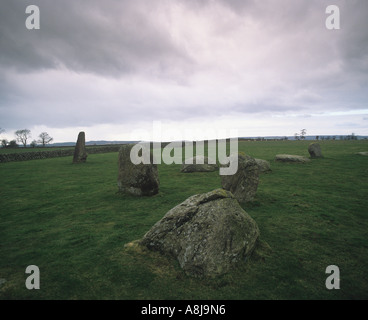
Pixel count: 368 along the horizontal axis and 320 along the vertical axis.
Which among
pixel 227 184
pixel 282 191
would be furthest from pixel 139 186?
pixel 282 191

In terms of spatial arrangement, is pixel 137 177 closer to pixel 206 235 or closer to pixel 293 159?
pixel 206 235

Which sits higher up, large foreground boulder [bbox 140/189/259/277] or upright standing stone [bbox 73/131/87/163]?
upright standing stone [bbox 73/131/87/163]

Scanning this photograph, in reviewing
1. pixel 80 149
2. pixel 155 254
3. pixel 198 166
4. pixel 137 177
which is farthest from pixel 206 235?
pixel 80 149

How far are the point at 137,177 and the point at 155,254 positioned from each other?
6.45m

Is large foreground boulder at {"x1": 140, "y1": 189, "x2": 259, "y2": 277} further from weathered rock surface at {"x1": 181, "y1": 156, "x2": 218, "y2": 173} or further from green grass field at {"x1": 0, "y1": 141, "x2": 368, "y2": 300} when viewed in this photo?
weathered rock surface at {"x1": 181, "y1": 156, "x2": 218, "y2": 173}

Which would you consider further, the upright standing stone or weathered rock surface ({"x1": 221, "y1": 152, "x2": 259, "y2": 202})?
the upright standing stone

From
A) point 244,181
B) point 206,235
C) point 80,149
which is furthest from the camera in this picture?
point 80,149

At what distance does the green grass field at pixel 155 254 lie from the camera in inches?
184

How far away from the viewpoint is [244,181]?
10508 millimetres

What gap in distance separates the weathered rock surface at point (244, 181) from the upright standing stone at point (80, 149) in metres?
21.7

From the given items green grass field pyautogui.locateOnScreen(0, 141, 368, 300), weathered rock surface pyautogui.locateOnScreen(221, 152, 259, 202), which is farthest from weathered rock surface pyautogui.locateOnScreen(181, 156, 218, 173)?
weathered rock surface pyautogui.locateOnScreen(221, 152, 259, 202)

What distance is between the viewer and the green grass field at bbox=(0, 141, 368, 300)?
184 inches

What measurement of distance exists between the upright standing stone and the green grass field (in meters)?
14.5
